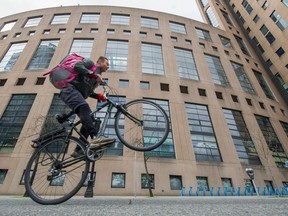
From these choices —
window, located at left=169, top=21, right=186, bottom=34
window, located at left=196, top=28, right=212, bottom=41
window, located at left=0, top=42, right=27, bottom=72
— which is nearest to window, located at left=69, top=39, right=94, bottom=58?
window, located at left=0, top=42, right=27, bottom=72

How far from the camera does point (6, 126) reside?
56.1 feet

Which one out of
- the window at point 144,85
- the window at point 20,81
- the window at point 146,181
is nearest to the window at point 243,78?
the window at point 144,85

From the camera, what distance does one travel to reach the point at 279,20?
26.8 m

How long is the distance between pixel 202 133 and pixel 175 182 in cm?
589

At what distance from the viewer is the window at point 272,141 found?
1920 cm

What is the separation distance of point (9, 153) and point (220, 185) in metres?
18.9

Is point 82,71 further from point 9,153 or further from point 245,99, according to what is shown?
point 245,99

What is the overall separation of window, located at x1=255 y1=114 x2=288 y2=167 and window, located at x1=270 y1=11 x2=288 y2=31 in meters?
15.1

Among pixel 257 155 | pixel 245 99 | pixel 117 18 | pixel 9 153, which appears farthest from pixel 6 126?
pixel 245 99

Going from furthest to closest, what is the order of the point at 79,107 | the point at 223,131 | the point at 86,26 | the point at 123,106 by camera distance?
1. the point at 86,26
2. the point at 223,131
3. the point at 123,106
4. the point at 79,107

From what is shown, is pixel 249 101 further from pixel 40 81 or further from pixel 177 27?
pixel 40 81

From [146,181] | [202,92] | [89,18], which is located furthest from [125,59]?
[146,181]

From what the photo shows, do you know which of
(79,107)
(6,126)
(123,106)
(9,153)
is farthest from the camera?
(6,126)

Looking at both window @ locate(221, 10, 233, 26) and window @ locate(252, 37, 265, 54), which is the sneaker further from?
window @ locate(221, 10, 233, 26)
